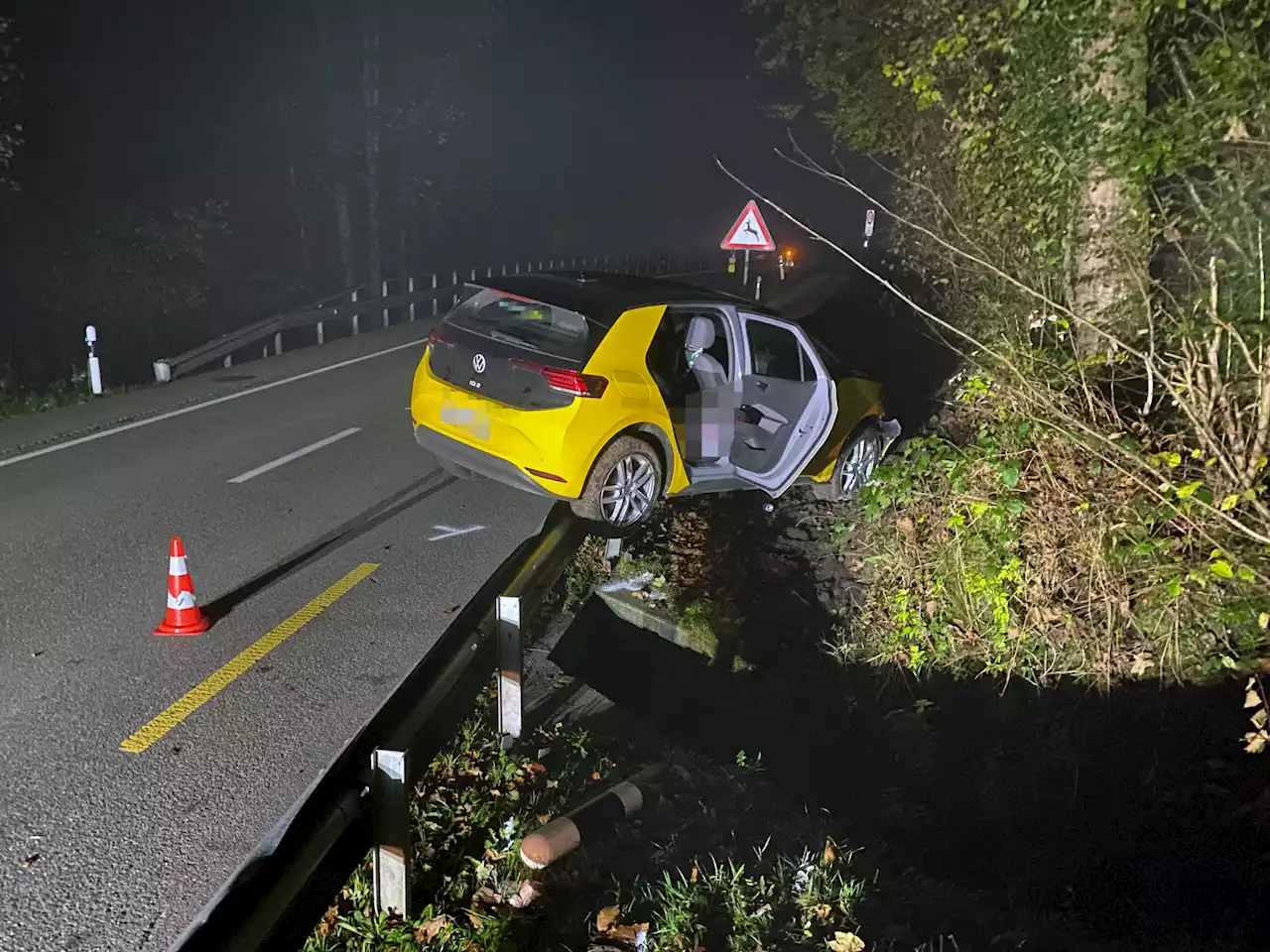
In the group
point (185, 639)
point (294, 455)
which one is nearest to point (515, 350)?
point (185, 639)

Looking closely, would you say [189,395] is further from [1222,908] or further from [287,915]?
[1222,908]

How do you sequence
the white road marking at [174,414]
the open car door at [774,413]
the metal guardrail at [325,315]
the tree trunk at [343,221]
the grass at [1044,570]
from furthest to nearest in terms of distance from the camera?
1. the tree trunk at [343,221]
2. the metal guardrail at [325,315]
3. the white road marking at [174,414]
4. the open car door at [774,413]
5. the grass at [1044,570]

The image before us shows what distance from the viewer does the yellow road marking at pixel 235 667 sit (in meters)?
4.45

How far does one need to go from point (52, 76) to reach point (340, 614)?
1875 cm

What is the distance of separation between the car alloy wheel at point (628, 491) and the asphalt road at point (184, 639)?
0.86m

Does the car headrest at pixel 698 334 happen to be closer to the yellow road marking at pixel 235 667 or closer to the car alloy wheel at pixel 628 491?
the car alloy wheel at pixel 628 491

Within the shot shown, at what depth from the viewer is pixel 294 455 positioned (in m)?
9.50

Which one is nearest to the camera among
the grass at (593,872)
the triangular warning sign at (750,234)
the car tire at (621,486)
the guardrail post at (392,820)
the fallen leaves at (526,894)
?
the guardrail post at (392,820)

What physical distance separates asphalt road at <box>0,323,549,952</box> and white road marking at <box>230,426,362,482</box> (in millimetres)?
57

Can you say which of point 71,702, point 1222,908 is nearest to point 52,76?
point 71,702

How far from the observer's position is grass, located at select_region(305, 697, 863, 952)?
11.2 ft

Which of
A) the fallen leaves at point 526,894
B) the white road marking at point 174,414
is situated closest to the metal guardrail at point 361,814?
the fallen leaves at point 526,894

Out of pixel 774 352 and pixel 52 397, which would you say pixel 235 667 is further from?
pixel 52 397

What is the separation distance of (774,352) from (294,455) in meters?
4.83
